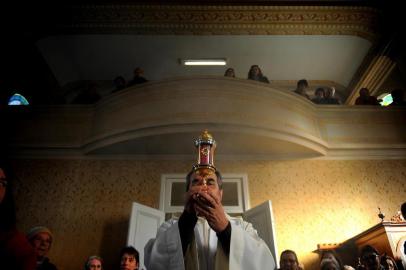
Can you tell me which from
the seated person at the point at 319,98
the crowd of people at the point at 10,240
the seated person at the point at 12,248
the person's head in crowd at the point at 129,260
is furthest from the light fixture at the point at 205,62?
the seated person at the point at 12,248

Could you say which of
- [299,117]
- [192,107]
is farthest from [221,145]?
[299,117]

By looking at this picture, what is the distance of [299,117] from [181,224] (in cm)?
462

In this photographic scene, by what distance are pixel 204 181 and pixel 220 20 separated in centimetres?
659

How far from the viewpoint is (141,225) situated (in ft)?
16.0

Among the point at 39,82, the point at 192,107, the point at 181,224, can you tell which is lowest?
the point at 181,224

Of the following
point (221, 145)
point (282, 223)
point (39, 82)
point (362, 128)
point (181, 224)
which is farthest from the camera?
point (39, 82)

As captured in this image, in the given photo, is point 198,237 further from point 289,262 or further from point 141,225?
point 141,225

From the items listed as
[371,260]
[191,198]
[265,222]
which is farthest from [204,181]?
[265,222]

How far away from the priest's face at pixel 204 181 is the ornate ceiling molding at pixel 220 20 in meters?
6.43

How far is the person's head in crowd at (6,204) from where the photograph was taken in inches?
49.9

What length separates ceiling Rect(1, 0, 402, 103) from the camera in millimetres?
7168

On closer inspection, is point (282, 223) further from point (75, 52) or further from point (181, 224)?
point (75, 52)

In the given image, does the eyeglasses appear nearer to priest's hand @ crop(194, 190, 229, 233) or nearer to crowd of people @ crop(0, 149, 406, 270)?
crowd of people @ crop(0, 149, 406, 270)

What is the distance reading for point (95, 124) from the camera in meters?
5.91
